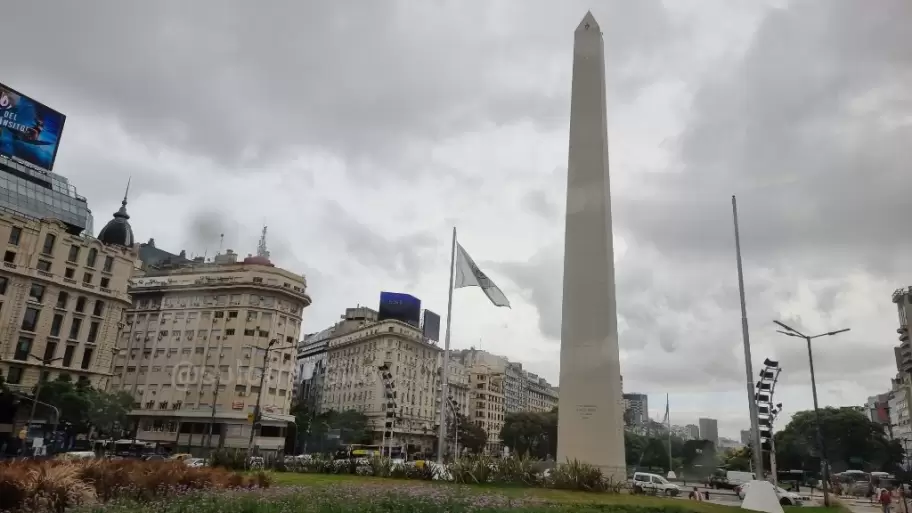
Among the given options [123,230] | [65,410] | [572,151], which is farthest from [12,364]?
[572,151]

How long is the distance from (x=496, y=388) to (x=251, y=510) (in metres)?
127

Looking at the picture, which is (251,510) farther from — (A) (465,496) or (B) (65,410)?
(B) (65,410)

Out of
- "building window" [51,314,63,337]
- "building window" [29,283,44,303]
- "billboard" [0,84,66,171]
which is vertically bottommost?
"building window" [51,314,63,337]

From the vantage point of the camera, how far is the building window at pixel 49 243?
5727cm

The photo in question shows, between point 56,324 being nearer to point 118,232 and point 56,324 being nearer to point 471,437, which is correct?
point 118,232

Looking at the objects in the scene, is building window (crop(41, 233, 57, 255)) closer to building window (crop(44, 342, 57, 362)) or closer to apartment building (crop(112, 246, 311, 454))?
building window (crop(44, 342, 57, 362))

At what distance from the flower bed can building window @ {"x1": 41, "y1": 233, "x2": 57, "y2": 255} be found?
51310mm

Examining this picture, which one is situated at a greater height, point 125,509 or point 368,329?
point 368,329

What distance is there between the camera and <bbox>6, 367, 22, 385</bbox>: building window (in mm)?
51303

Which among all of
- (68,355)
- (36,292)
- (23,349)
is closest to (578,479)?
(23,349)

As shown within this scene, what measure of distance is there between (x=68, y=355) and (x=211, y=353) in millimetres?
14230

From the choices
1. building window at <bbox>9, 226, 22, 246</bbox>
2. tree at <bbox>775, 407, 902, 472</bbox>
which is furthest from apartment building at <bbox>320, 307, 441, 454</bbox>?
tree at <bbox>775, 407, 902, 472</bbox>

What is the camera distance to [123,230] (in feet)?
268

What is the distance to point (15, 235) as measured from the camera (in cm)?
5519
